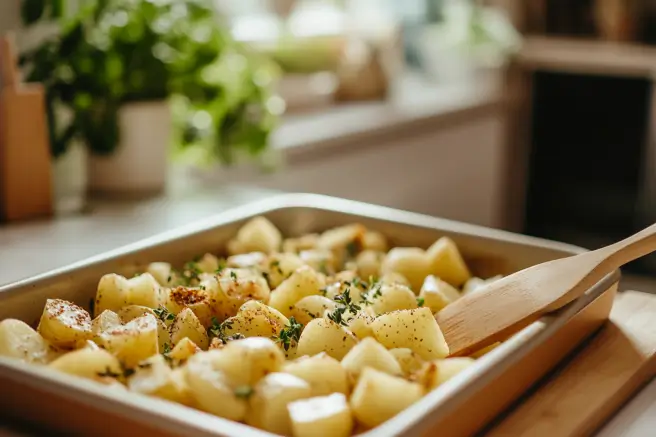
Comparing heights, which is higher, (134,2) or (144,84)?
(134,2)

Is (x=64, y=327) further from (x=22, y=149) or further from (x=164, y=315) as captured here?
(x=22, y=149)

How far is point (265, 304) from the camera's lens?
3.69 ft

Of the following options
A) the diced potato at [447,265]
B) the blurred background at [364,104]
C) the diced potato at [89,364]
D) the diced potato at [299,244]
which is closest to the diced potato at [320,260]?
the diced potato at [299,244]

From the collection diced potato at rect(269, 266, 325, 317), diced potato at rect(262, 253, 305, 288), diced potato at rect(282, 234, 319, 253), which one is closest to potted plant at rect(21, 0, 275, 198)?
diced potato at rect(282, 234, 319, 253)

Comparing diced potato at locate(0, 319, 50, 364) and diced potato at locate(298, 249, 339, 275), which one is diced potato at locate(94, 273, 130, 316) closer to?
diced potato at locate(0, 319, 50, 364)

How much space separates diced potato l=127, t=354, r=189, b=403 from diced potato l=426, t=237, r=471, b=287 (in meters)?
0.52

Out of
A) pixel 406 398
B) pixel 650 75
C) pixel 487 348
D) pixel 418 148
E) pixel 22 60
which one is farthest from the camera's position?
pixel 650 75

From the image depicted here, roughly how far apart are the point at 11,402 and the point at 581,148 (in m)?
3.26

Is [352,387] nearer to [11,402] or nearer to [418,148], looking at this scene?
[11,402]

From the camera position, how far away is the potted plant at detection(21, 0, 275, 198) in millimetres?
1732

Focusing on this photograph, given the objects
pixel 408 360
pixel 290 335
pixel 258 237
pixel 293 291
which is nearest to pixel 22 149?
pixel 258 237

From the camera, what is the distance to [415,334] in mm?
984

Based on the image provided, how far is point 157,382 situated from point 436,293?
430mm

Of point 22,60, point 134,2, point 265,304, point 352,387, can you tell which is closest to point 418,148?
point 134,2
